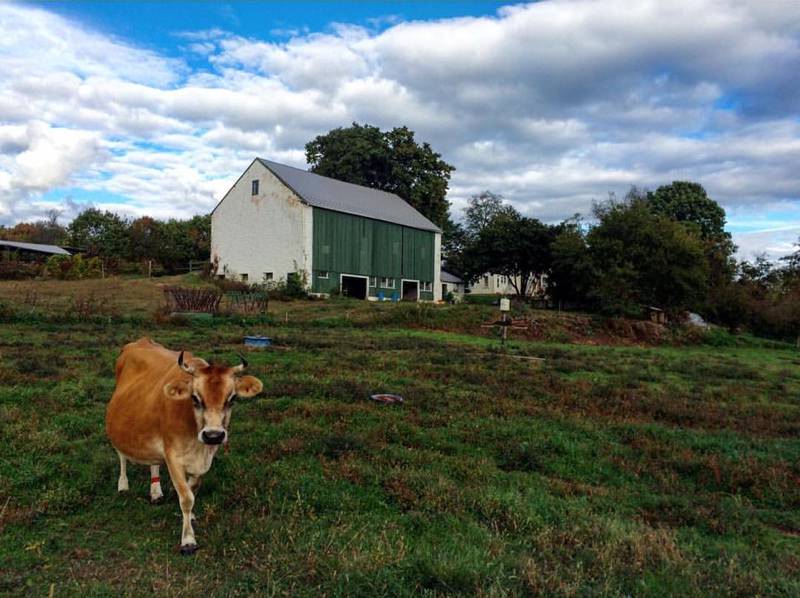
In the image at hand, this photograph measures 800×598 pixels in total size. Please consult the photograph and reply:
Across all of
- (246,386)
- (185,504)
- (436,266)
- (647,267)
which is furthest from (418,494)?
(436,266)

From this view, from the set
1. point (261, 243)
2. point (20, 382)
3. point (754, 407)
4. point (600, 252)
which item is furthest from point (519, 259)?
point (20, 382)

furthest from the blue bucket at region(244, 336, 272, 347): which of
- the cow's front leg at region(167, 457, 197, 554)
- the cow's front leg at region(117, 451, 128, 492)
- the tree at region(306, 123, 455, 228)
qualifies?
the tree at region(306, 123, 455, 228)

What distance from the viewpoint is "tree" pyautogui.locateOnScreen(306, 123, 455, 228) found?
206 feet

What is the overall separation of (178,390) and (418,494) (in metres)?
2.80

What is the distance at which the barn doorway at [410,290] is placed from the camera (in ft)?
177

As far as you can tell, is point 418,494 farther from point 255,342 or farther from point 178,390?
point 255,342

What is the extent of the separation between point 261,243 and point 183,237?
23.4m

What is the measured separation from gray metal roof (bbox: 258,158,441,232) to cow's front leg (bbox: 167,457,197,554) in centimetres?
3909

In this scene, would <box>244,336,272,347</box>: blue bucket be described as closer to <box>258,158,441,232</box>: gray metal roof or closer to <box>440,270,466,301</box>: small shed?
<box>258,158,441,232</box>: gray metal roof

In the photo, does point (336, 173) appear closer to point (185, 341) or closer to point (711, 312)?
point (711, 312)

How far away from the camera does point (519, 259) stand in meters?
53.1

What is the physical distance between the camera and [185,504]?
5.40 metres

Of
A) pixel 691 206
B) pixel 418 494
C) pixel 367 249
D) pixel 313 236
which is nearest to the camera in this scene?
pixel 418 494

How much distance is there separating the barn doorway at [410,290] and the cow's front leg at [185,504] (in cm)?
4825
